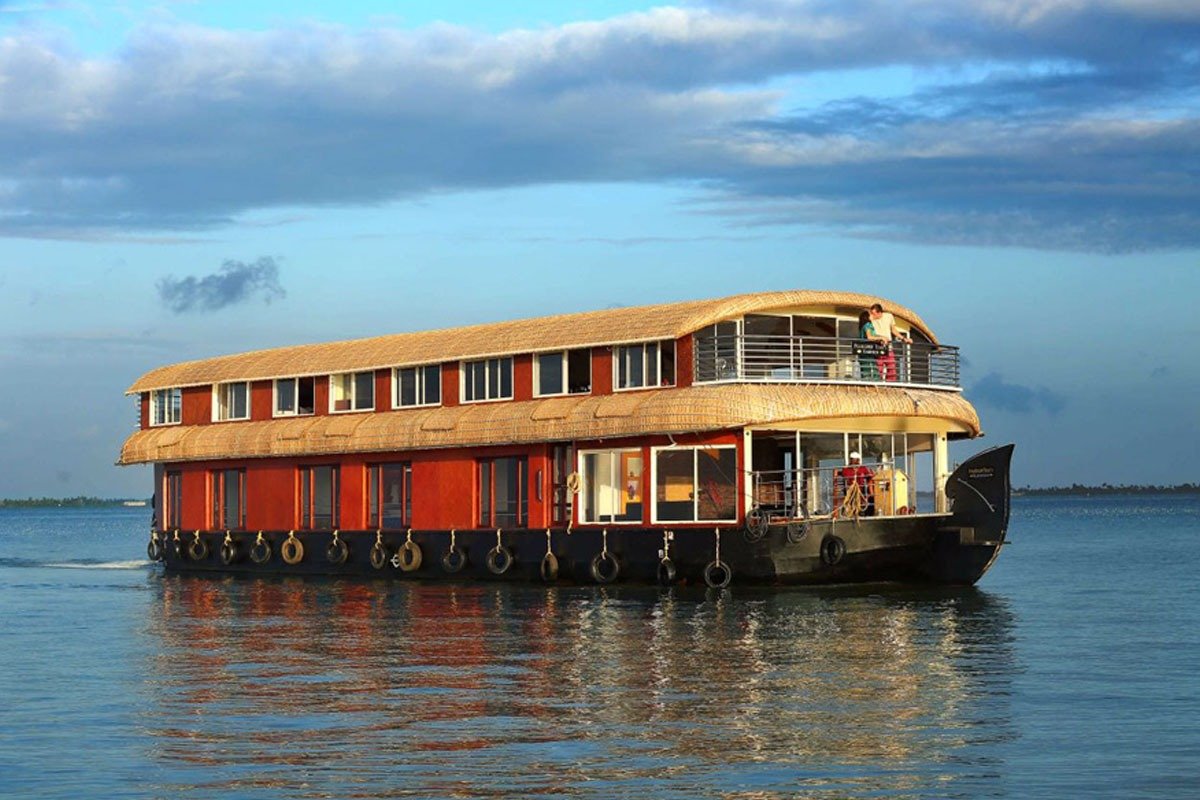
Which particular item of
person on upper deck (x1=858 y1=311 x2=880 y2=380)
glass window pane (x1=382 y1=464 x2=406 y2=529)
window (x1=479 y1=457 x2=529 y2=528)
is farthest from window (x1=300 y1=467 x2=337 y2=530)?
person on upper deck (x1=858 y1=311 x2=880 y2=380)

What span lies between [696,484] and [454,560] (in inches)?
250

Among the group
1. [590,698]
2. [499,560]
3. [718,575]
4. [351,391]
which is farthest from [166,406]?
[590,698]

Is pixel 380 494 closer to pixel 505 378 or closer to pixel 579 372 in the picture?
pixel 505 378

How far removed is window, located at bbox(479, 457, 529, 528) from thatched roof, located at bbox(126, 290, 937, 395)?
2172mm

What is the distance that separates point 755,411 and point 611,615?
4.53 m

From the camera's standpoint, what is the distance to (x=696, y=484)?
31.0 metres

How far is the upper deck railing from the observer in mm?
30797

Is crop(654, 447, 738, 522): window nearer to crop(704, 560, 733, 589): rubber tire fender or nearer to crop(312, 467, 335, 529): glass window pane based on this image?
crop(704, 560, 733, 589): rubber tire fender

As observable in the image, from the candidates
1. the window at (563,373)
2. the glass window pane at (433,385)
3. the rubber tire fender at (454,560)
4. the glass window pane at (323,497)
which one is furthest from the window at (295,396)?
the window at (563,373)

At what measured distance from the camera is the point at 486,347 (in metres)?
35.3

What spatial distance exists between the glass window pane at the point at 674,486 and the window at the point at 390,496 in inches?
276

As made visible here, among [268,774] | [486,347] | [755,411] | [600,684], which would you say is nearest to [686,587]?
[755,411]

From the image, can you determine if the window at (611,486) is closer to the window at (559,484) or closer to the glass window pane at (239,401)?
the window at (559,484)

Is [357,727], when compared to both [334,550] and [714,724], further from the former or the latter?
[334,550]
